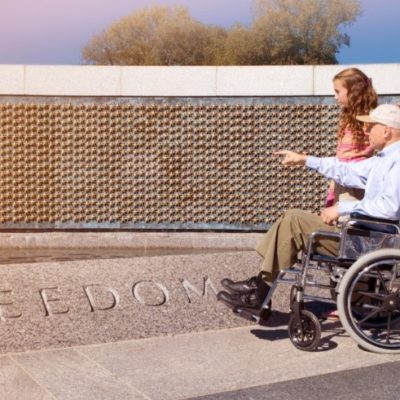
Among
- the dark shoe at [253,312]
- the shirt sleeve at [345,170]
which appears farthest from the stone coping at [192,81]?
the dark shoe at [253,312]

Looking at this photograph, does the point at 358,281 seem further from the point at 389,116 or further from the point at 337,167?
the point at 389,116

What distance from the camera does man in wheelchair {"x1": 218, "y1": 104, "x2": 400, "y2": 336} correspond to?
14.5 ft

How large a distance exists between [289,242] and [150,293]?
1110 mm

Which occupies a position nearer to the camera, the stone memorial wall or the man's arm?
the man's arm

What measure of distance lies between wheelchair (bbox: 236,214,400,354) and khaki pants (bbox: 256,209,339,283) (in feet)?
0.18

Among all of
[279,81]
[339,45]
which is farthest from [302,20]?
[279,81]

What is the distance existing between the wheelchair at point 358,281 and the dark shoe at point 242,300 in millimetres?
65

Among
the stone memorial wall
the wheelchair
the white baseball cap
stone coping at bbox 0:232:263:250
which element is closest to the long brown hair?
the white baseball cap

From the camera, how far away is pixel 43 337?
15.2ft

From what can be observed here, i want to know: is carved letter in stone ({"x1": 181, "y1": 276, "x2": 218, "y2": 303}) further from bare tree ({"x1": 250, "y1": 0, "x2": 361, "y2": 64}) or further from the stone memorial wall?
bare tree ({"x1": 250, "y1": 0, "x2": 361, "y2": 64})

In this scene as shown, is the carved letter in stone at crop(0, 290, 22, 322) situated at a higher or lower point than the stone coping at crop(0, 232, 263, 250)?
higher

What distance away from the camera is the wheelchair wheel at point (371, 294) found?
14.1ft

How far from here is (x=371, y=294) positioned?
4.38m

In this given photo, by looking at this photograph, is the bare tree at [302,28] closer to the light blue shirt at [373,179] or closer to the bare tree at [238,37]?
the bare tree at [238,37]
